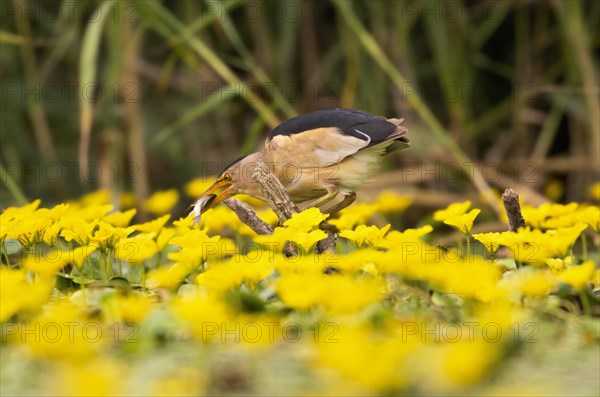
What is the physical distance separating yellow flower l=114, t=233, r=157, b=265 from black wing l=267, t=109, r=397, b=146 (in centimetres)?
55

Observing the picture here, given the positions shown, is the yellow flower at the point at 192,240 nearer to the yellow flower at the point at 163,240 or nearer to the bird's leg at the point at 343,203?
the yellow flower at the point at 163,240

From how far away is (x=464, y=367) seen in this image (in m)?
0.91

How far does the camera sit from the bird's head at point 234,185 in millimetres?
2275

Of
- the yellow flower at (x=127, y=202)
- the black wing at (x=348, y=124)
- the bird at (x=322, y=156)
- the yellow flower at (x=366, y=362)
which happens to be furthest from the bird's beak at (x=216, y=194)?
the yellow flower at (x=366, y=362)

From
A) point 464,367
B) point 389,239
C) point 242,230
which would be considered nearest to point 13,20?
point 242,230

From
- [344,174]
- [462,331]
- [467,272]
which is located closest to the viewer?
[467,272]

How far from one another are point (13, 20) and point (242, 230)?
237 centimetres

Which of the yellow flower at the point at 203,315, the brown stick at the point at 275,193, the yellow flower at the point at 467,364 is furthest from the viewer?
the brown stick at the point at 275,193

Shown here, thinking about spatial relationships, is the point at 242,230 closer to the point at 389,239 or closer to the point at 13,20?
the point at 389,239

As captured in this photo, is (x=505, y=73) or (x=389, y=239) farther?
(x=505, y=73)

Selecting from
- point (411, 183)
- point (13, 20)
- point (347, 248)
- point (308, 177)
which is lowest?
point (411, 183)

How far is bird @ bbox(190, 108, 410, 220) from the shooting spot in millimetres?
2145

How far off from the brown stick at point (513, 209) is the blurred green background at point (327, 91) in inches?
54.4

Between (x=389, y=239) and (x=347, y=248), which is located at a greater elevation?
(x=389, y=239)
